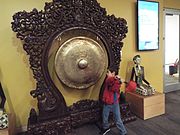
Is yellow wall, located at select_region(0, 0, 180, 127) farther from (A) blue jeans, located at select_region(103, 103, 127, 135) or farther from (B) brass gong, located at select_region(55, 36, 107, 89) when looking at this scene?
(A) blue jeans, located at select_region(103, 103, 127, 135)

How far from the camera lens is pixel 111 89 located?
7.65 feet

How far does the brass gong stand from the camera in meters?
2.46

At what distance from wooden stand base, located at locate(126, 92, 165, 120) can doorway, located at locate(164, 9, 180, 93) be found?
4.51 feet

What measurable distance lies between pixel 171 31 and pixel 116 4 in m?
2.34

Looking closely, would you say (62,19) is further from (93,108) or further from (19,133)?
(19,133)

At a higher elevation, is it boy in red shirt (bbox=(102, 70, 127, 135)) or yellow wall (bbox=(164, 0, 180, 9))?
yellow wall (bbox=(164, 0, 180, 9))

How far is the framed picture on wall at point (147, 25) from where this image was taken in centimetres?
318

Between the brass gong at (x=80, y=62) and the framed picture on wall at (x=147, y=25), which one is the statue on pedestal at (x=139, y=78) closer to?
the framed picture on wall at (x=147, y=25)

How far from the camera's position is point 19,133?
2.50 metres

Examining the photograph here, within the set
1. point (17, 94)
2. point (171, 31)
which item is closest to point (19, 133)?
point (17, 94)

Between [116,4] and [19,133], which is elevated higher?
[116,4]

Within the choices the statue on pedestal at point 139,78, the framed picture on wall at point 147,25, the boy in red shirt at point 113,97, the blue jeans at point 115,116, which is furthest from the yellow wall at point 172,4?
the blue jeans at point 115,116

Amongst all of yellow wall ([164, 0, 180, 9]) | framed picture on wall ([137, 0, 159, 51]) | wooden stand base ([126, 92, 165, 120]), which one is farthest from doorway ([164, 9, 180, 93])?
wooden stand base ([126, 92, 165, 120])

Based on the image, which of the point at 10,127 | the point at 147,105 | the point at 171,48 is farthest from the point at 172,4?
the point at 10,127
